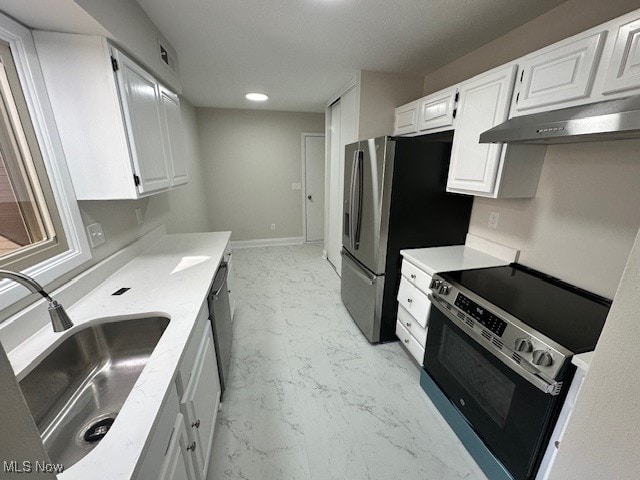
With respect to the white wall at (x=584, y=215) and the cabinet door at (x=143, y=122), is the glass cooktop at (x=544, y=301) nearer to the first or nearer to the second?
the white wall at (x=584, y=215)

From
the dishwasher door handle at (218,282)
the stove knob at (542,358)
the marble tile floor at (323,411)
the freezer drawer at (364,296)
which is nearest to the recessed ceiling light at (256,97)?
the freezer drawer at (364,296)

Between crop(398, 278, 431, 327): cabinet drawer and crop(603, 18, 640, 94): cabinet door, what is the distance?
50.9 inches

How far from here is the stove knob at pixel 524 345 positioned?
3.33 ft

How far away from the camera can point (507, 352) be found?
3.63 ft

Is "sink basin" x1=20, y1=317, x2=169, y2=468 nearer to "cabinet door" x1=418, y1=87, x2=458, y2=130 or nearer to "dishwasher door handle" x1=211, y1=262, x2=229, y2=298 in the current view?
"dishwasher door handle" x1=211, y1=262, x2=229, y2=298

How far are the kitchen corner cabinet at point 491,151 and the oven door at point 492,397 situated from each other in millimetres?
821

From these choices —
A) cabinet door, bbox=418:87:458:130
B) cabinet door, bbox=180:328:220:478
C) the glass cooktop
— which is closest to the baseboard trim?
cabinet door, bbox=418:87:458:130

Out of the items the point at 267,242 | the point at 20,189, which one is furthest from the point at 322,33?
the point at 267,242

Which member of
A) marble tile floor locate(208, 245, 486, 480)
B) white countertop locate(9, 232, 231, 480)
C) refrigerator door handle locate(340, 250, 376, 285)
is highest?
white countertop locate(9, 232, 231, 480)

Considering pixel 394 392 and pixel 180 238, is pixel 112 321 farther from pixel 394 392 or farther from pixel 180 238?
pixel 394 392

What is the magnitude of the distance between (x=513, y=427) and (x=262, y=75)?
3224mm

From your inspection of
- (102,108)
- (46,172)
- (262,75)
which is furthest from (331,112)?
(46,172)

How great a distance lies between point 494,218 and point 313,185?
11.0ft

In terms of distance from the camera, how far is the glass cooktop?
104cm
